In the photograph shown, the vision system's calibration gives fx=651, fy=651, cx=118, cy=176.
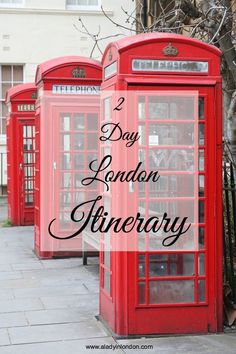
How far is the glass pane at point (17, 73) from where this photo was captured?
18.9 metres

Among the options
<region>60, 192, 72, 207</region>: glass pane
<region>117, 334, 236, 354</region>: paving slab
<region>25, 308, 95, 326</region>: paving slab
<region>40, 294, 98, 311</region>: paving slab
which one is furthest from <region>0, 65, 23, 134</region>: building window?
<region>117, 334, 236, 354</region>: paving slab

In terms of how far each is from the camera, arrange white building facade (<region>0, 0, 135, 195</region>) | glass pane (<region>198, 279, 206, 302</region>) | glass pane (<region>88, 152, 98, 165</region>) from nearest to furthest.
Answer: glass pane (<region>198, 279, 206, 302</region>)
glass pane (<region>88, 152, 98, 165</region>)
white building facade (<region>0, 0, 135, 195</region>)

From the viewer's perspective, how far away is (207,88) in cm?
564

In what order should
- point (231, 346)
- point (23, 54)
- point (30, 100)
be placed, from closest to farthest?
point (231, 346) → point (30, 100) → point (23, 54)

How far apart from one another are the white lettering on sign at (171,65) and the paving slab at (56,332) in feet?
7.83

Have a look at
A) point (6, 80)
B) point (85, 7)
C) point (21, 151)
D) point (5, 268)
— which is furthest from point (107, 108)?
point (85, 7)

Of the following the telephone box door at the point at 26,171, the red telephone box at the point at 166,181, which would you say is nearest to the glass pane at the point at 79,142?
the telephone box door at the point at 26,171

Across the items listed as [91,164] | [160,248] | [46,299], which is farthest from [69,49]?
[160,248]

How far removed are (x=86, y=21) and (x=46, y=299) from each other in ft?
43.7

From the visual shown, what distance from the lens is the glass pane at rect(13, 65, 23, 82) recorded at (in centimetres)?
1886

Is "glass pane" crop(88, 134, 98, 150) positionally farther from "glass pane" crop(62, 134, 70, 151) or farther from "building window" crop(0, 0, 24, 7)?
"building window" crop(0, 0, 24, 7)

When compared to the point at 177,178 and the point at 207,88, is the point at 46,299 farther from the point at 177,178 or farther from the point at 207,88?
the point at 207,88

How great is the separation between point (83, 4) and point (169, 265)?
14912 mm

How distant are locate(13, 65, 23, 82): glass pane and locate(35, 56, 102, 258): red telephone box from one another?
9418mm
